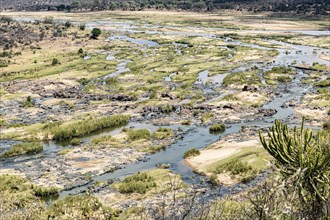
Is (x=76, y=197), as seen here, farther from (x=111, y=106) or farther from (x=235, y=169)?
(x=111, y=106)

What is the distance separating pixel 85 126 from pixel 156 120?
866 cm

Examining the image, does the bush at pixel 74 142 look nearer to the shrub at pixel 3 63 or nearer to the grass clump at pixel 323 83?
the grass clump at pixel 323 83

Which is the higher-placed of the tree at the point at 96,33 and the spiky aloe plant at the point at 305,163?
the spiky aloe plant at the point at 305,163

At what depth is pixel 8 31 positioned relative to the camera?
127 meters

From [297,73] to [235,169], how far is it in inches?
1827

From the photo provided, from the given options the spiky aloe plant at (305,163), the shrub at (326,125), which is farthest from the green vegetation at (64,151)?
the spiky aloe plant at (305,163)

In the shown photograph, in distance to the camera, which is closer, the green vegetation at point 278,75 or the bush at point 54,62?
the green vegetation at point 278,75

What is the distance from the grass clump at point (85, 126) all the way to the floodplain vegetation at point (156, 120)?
0.12m

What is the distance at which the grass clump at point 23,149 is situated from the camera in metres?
40.5

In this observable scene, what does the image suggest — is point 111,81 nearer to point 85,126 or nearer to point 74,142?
point 85,126

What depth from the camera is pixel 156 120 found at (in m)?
51.0

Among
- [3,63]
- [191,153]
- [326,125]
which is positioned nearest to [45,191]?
[191,153]

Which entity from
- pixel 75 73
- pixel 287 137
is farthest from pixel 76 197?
pixel 75 73

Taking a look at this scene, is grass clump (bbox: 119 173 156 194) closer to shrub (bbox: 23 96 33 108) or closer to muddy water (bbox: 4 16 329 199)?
muddy water (bbox: 4 16 329 199)
